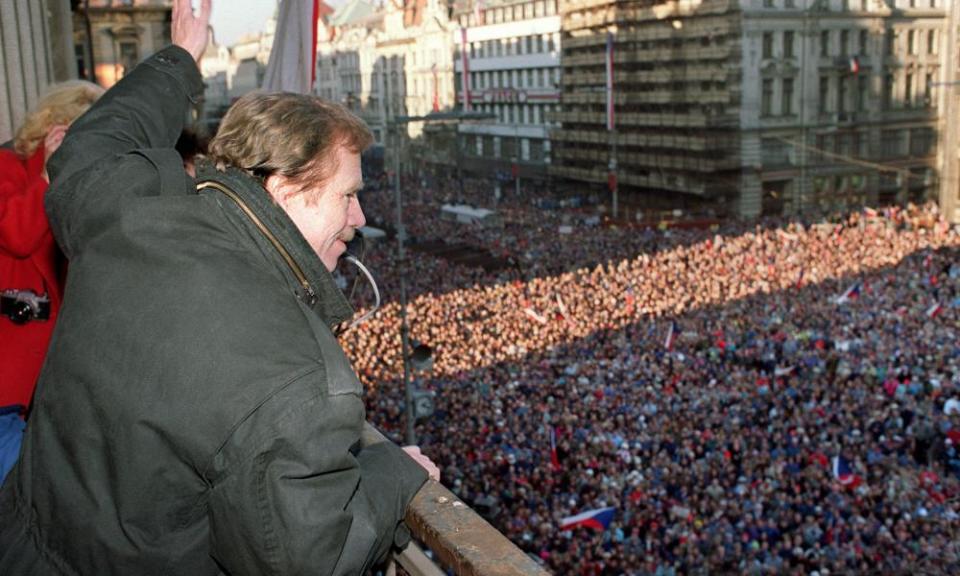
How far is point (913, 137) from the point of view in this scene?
50.5 m

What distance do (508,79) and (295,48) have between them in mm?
62548

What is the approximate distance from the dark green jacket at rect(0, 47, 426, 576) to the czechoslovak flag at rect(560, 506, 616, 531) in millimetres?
9612

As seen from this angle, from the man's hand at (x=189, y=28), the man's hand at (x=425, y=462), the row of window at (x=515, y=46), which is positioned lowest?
the man's hand at (x=425, y=462)

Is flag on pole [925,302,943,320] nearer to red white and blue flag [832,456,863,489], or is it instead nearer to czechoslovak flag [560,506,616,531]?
red white and blue flag [832,456,863,489]

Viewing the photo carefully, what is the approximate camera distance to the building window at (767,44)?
46781mm

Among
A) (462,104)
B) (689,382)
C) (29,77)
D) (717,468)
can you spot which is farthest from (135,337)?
(462,104)

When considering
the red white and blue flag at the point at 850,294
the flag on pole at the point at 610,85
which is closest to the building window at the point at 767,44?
the flag on pole at the point at 610,85

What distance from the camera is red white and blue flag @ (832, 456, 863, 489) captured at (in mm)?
11898

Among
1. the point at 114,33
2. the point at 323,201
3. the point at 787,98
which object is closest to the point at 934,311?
the point at 323,201

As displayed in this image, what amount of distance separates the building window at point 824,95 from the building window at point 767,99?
3.09 meters

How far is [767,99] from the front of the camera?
156ft

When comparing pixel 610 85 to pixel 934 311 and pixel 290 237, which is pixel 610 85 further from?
pixel 290 237

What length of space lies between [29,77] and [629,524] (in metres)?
7.79

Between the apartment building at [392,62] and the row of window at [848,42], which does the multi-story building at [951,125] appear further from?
the apartment building at [392,62]
